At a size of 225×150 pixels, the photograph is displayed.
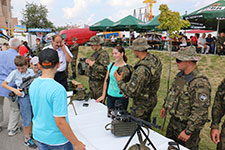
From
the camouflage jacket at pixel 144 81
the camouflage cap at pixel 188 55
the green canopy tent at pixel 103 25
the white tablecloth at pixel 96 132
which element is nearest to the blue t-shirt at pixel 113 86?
the white tablecloth at pixel 96 132

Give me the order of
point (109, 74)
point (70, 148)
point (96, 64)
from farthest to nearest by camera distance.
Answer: point (96, 64), point (109, 74), point (70, 148)

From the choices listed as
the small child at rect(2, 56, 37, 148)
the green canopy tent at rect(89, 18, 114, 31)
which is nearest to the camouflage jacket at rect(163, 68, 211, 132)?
the small child at rect(2, 56, 37, 148)

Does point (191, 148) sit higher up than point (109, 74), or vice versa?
point (109, 74)

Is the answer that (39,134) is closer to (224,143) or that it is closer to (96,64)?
(224,143)

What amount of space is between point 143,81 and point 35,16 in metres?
38.7

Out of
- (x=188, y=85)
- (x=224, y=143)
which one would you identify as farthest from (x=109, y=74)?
(x=224, y=143)

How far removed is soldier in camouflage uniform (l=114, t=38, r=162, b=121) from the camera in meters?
2.35

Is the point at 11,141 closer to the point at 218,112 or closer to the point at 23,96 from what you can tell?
the point at 23,96

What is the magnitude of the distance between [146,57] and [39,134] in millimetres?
1737

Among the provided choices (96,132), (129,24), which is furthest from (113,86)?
(129,24)

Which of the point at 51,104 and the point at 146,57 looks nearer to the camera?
the point at 51,104

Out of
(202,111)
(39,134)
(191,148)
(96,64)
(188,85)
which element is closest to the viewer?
(39,134)

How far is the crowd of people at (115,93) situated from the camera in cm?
143

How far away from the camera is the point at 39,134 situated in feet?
5.05
